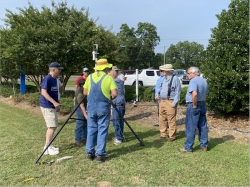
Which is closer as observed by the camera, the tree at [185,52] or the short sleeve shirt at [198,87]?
the short sleeve shirt at [198,87]

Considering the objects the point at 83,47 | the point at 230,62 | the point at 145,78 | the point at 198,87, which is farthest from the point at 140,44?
the point at 198,87

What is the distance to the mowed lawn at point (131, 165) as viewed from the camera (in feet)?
12.4

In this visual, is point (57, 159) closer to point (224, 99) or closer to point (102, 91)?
point (102, 91)

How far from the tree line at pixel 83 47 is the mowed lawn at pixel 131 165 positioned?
1.84m

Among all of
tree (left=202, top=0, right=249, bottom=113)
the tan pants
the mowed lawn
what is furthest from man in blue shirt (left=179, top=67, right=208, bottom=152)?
tree (left=202, top=0, right=249, bottom=113)

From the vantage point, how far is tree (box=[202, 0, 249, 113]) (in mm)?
6934

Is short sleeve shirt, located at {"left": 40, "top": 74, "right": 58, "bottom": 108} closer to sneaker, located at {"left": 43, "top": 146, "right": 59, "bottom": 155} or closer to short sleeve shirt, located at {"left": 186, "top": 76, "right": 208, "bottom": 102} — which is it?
sneaker, located at {"left": 43, "top": 146, "right": 59, "bottom": 155}

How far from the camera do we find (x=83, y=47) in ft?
35.3

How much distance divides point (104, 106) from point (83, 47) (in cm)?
673

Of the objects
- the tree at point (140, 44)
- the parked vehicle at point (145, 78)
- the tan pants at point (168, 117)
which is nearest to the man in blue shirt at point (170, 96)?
the tan pants at point (168, 117)

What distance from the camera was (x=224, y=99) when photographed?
283 inches

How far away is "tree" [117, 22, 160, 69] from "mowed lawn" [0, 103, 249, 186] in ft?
147

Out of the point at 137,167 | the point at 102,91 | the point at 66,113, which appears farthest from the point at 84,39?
the point at 137,167

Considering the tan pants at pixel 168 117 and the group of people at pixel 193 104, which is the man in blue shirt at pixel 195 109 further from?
the tan pants at pixel 168 117
